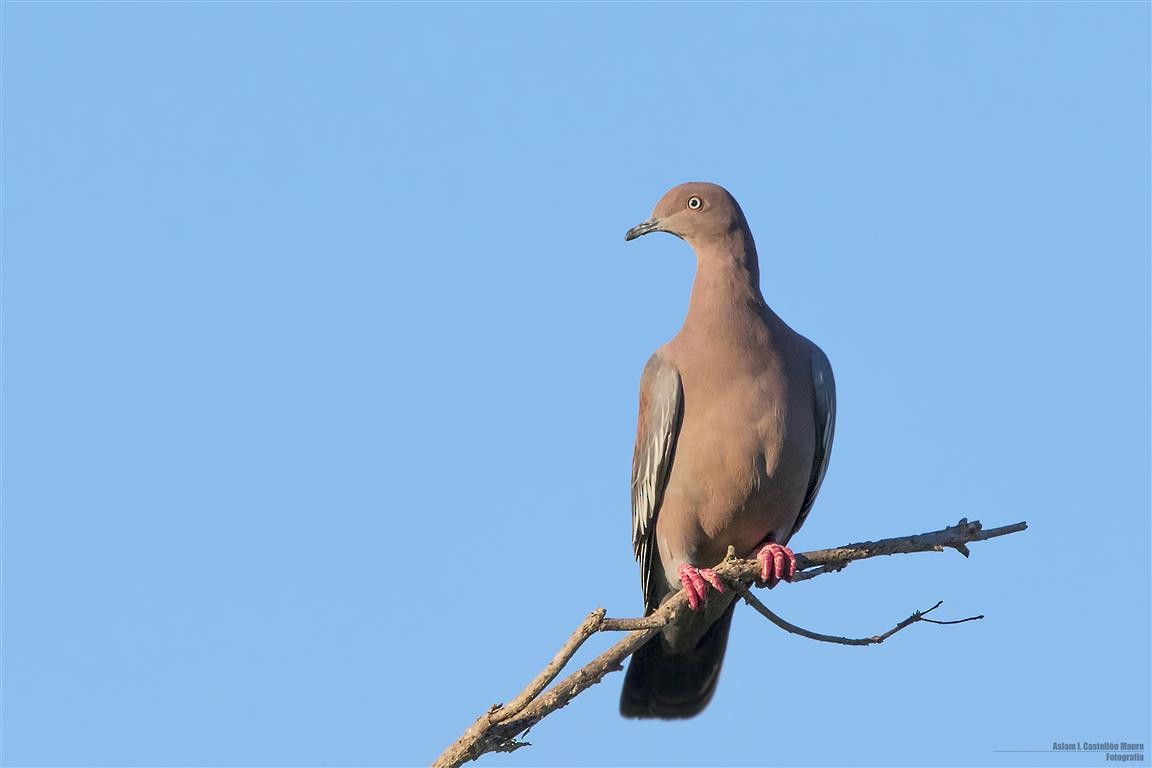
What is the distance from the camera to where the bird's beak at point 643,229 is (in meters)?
9.85

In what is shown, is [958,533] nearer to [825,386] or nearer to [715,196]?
[825,386]

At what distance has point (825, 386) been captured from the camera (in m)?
9.23

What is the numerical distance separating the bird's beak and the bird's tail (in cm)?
256

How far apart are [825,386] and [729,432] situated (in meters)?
0.76

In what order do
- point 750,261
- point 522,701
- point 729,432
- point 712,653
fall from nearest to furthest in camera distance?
1. point 522,701
2. point 729,432
3. point 750,261
4. point 712,653

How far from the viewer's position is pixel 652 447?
9.23m

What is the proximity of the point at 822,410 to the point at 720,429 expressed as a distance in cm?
72

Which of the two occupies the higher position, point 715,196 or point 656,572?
point 715,196

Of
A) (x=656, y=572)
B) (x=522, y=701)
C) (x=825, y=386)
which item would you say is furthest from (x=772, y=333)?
(x=522, y=701)

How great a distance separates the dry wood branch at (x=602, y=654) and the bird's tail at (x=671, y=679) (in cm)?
213

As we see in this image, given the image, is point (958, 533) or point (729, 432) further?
point (729, 432)

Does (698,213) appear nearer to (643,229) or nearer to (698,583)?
(643,229)

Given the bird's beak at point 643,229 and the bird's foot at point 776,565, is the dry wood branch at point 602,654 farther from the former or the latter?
the bird's beak at point 643,229

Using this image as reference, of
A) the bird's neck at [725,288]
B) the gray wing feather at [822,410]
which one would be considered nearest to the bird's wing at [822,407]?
the gray wing feather at [822,410]
